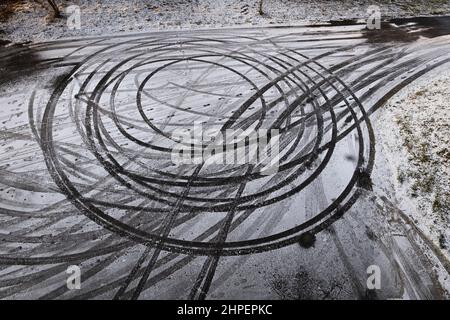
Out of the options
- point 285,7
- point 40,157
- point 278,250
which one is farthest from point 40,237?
point 285,7

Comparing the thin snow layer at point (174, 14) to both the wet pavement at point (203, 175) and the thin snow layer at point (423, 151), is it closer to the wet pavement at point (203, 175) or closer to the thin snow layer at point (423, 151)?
the wet pavement at point (203, 175)

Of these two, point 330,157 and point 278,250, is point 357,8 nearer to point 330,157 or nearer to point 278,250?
point 330,157

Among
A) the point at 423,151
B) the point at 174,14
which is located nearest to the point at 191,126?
the point at 423,151

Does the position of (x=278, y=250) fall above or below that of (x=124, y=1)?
below

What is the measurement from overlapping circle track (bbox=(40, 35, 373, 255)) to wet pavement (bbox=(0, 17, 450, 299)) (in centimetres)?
4

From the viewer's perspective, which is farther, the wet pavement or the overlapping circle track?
the overlapping circle track

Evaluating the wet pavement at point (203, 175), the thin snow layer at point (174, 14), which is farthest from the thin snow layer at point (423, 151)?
the thin snow layer at point (174, 14)

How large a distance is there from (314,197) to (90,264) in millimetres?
4688

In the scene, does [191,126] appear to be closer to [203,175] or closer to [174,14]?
[203,175]

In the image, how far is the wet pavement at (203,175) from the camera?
20.4ft

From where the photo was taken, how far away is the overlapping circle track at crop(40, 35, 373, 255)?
276 inches

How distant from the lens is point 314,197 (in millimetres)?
7453

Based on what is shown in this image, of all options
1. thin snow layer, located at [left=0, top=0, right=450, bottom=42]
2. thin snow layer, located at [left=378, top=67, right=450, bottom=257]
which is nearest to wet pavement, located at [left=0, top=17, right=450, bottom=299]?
thin snow layer, located at [left=378, top=67, right=450, bottom=257]

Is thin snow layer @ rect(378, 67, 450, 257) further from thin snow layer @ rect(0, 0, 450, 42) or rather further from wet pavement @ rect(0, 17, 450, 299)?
thin snow layer @ rect(0, 0, 450, 42)
